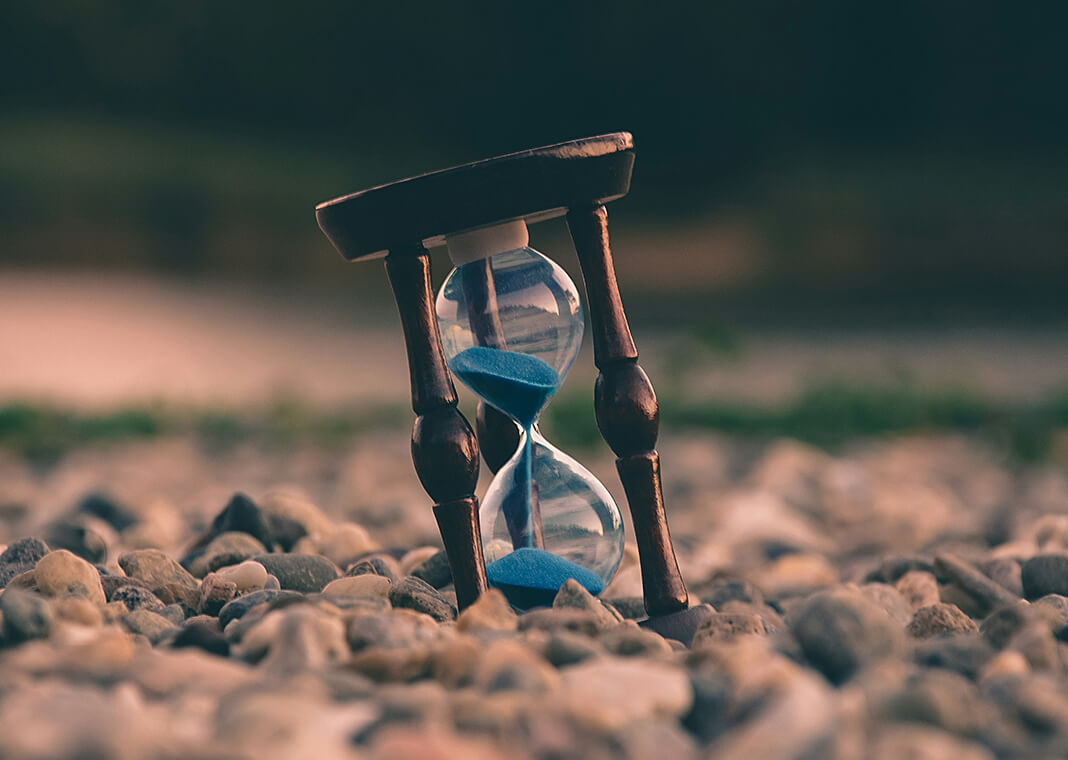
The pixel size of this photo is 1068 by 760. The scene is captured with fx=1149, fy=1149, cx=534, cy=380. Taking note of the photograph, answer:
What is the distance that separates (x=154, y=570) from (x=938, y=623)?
4.26 feet

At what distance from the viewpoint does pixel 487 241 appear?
70.3 inches

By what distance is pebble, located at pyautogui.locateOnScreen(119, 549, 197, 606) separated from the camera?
196cm

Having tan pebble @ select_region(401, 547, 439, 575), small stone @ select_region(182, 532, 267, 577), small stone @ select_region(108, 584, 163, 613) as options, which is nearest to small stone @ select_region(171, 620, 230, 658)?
small stone @ select_region(108, 584, 163, 613)

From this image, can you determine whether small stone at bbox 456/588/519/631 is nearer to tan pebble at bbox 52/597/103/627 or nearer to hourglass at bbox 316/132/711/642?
hourglass at bbox 316/132/711/642

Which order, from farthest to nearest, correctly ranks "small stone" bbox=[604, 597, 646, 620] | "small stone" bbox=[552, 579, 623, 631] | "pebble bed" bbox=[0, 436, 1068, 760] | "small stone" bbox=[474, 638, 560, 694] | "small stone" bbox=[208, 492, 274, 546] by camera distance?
1. "small stone" bbox=[208, 492, 274, 546]
2. "small stone" bbox=[604, 597, 646, 620]
3. "small stone" bbox=[552, 579, 623, 631]
4. "small stone" bbox=[474, 638, 560, 694]
5. "pebble bed" bbox=[0, 436, 1068, 760]

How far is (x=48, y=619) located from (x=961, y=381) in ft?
22.0

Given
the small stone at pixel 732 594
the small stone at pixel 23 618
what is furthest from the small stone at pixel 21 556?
the small stone at pixel 732 594

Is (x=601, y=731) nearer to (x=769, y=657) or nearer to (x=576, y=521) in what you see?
(x=769, y=657)

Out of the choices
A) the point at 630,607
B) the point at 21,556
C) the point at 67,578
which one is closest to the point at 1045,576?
the point at 630,607

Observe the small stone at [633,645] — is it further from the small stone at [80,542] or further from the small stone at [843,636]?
the small stone at [80,542]

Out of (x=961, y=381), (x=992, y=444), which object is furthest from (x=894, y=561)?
(x=961, y=381)

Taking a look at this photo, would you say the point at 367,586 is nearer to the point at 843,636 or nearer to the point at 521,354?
the point at 521,354

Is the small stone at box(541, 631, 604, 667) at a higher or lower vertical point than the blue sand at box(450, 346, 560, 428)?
A: lower

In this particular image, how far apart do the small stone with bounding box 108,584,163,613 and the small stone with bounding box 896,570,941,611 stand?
1397 millimetres
